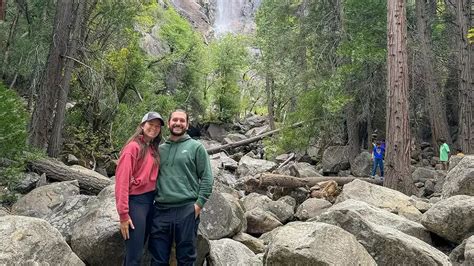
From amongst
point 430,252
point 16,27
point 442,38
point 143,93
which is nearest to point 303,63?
point 442,38

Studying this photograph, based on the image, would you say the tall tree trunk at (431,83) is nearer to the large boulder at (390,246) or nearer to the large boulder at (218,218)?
the large boulder at (390,246)

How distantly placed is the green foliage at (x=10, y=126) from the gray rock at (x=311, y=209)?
5.60 meters

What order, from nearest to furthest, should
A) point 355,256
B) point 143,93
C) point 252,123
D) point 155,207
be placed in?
point 155,207 < point 355,256 < point 143,93 < point 252,123

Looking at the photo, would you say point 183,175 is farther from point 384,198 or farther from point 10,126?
point 384,198

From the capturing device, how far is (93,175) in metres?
9.31

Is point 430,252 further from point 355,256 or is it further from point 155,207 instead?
point 155,207

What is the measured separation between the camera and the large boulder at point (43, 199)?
6723 millimetres

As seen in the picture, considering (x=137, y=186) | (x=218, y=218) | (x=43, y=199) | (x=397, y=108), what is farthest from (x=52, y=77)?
(x=137, y=186)

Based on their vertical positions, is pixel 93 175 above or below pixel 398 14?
below

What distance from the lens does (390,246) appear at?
203 inches

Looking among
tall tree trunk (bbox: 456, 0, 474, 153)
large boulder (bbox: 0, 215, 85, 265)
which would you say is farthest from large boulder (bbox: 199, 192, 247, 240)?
tall tree trunk (bbox: 456, 0, 474, 153)

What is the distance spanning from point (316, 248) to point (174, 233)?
1.49 metres

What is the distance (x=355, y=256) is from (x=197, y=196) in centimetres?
179

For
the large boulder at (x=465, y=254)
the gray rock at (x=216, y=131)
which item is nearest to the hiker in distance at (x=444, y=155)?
the large boulder at (x=465, y=254)
